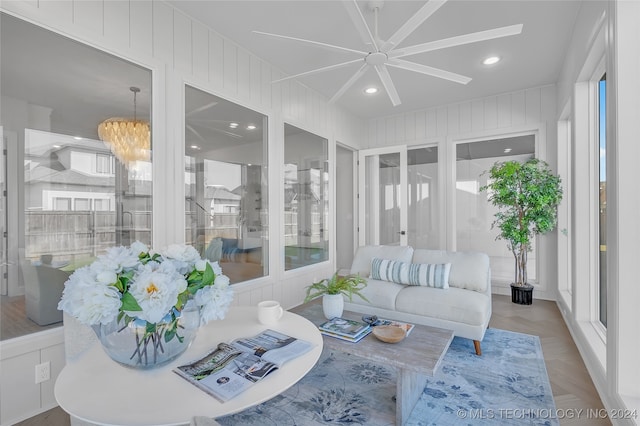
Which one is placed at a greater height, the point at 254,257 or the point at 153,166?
the point at 153,166

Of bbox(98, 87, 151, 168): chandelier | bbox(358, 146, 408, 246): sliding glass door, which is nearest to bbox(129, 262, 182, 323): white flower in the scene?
bbox(98, 87, 151, 168): chandelier

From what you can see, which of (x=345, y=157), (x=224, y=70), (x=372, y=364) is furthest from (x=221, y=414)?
(x=345, y=157)

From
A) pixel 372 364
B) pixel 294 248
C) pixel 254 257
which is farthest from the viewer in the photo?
pixel 294 248

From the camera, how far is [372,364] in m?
2.44

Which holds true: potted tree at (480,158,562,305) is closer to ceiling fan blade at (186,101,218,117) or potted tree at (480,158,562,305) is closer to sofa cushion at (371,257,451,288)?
sofa cushion at (371,257,451,288)

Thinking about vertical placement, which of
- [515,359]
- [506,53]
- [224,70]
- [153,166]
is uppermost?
[506,53]

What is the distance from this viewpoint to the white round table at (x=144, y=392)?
0.87 metres

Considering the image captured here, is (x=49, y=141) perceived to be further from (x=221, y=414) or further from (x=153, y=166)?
(x=221, y=414)

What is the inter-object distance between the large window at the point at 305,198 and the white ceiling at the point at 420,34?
2.65ft

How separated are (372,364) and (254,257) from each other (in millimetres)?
1730

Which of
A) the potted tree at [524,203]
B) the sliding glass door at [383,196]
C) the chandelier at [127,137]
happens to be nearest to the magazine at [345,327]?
the chandelier at [127,137]

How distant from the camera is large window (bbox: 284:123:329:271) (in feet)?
13.3

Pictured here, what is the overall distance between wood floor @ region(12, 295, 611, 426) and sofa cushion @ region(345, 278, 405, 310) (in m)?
1.23

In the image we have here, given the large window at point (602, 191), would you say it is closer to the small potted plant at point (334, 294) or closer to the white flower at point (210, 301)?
the small potted plant at point (334, 294)
